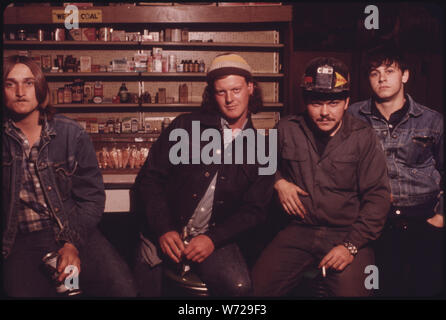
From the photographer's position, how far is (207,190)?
6.66 feet

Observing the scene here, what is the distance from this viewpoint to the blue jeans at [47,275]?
5.52 ft

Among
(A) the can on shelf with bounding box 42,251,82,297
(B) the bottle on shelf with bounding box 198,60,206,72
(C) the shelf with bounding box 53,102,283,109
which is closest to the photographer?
(A) the can on shelf with bounding box 42,251,82,297

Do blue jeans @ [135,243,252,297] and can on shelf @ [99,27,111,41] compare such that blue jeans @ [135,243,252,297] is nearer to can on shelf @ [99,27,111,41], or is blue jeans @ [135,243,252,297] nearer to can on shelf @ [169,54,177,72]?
can on shelf @ [169,54,177,72]

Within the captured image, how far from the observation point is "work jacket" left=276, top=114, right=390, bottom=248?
1.97 metres

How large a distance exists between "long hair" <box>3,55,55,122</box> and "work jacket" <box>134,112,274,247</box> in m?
0.62

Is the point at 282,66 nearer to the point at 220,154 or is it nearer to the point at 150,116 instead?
the point at 150,116

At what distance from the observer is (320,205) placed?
6.55 ft

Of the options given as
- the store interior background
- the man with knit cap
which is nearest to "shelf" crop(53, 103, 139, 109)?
the store interior background

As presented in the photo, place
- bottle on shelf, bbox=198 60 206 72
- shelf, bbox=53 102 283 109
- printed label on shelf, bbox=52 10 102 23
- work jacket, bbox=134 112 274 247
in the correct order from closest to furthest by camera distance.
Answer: work jacket, bbox=134 112 274 247 → printed label on shelf, bbox=52 10 102 23 → shelf, bbox=53 102 283 109 → bottle on shelf, bbox=198 60 206 72

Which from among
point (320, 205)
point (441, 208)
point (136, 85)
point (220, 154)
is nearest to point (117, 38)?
point (136, 85)

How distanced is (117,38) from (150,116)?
3.34 ft

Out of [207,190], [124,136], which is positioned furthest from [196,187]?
[124,136]

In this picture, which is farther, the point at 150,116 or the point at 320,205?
the point at 150,116
